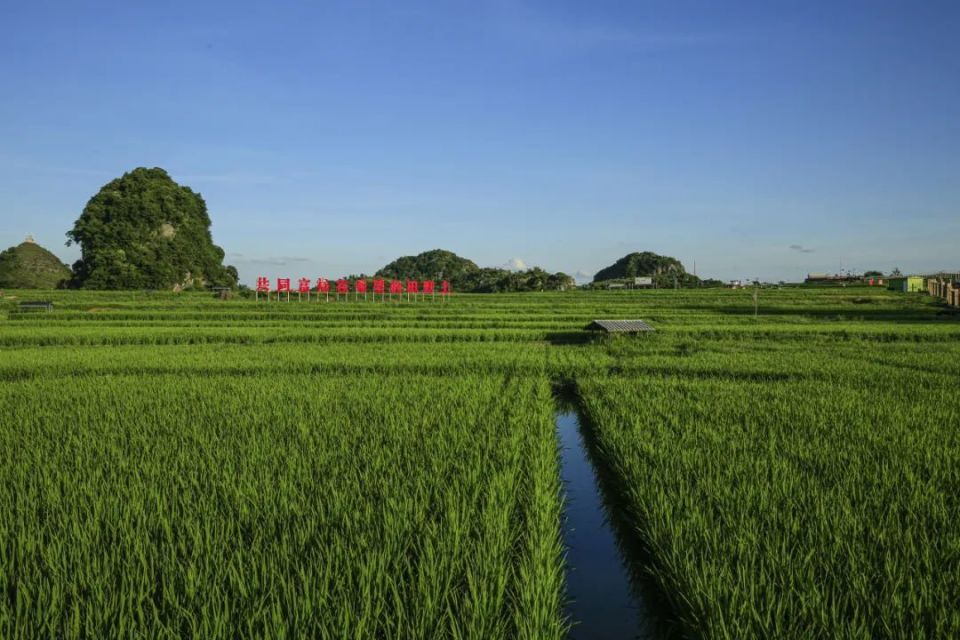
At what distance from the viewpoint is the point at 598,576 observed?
11.3ft

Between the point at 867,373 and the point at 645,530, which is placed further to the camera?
the point at 867,373

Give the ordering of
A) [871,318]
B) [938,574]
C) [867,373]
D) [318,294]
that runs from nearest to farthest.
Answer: [938,574] → [867,373] → [871,318] → [318,294]

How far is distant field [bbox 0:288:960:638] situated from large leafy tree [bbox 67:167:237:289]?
37.5 m

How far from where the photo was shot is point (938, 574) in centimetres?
→ 259

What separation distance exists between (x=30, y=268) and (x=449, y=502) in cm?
6333

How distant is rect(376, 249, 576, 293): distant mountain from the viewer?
5162 centimetres

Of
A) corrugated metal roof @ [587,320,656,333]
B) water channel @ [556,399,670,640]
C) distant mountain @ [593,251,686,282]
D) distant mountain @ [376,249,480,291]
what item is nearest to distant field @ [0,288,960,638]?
water channel @ [556,399,670,640]

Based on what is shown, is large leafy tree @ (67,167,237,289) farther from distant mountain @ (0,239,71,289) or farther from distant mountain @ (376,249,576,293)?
distant mountain @ (376,249,576,293)

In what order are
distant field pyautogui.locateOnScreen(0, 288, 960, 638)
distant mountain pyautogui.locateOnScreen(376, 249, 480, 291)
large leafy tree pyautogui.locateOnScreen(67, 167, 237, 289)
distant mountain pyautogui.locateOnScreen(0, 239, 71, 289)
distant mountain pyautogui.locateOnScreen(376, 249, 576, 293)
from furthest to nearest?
1. distant mountain pyautogui.locateOnScreen(376, 249, 480, 291)
2. distant mountain pyautogui.locateOnScreen(376, 249, 576, 293)
3. distant mountain pyautogui.locateOnScreen(0, 239, 71, 289)
4. large leafy tree pyautogui.locateOnScreen(67, 167, 237, 289)
5. distant field pyautogui.locateOnScreen(0, 288, 960, 638)

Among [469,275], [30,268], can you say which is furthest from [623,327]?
[30,268]

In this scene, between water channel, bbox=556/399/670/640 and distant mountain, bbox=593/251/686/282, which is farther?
distant mountain, bbox=593/251/686/282

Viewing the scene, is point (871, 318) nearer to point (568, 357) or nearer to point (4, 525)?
point (568, 357)

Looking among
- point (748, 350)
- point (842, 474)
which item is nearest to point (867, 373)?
point (748, 350)

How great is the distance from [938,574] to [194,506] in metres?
3.98
